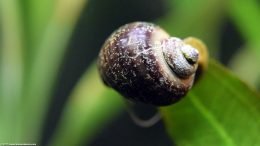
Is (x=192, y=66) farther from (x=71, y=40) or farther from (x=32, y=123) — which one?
(x=71, y=40)

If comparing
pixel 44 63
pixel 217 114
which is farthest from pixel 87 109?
pixel 217 114

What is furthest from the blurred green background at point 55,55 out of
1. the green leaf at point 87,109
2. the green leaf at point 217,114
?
the green leaf at point 217,114

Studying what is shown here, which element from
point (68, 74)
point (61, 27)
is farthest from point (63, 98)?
point (61, 27)

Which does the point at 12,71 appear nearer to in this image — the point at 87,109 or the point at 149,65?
the point at 87,109

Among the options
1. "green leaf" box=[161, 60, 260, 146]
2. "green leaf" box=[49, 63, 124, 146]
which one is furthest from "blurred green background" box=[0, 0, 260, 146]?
"green leaf" box=[161, 60, 260, 146]

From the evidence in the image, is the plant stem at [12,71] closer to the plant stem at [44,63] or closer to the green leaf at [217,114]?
the plant stem at [44,63]

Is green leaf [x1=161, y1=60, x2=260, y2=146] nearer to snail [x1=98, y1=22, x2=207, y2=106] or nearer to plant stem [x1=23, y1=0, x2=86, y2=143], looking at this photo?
snail [x1=98, y1=22, x2=207, y2=106]

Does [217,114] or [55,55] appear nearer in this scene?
[217,114]
